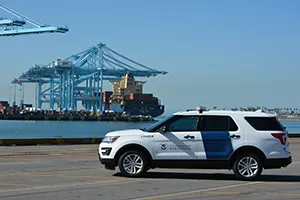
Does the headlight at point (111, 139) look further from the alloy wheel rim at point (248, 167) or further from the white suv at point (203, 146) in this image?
the alloy wheel rim at point (248, 167)

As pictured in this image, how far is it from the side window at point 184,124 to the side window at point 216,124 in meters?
0.16

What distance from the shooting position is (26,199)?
9.35 m

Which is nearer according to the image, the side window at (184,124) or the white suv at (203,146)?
the white suv at (203,146)

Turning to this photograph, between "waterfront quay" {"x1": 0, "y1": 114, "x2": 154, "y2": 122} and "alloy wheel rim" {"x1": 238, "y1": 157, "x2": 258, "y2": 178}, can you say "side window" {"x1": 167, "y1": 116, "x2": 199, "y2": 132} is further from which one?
"waterfront quay" {"x1": 0, "y1": 114, "x2": 154, "y2": 122}

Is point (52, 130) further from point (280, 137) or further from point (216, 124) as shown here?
point (280, 137)

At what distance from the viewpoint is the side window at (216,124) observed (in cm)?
1239

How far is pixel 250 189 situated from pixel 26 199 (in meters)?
4.29

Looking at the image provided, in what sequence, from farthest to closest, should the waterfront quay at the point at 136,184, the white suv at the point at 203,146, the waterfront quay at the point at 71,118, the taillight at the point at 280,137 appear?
the waterfront quay at the point at 71,118, the taillight at the point at 280,137, the white suv at the point at 203,146, the waterfront quay at the point at 136,184

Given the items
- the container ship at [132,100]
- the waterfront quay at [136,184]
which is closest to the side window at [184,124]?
the waterfront quay at [136,184]

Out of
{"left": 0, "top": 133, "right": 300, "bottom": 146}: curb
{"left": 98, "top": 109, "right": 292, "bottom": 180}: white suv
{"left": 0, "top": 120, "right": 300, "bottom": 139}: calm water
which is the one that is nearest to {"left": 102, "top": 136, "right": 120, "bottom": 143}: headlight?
{"left": 98, "top": 109, "right": 292, "bottom": 180}: white suv

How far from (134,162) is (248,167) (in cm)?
245

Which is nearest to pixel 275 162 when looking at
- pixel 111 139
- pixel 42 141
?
pixel 111 139

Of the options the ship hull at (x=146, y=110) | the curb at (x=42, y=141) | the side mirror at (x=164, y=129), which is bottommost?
the curb at (x=42, y=141)

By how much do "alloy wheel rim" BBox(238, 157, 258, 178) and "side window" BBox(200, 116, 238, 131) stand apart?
0.70 meters
